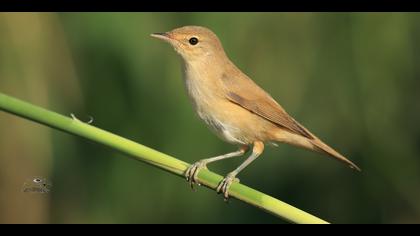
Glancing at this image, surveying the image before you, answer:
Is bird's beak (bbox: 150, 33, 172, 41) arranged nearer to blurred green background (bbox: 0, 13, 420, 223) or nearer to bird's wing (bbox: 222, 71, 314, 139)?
blurred green background (bbox: 0, 13, 420, 223)

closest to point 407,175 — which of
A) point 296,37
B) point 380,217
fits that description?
point 380,217

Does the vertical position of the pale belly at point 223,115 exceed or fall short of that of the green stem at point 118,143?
it exceeds it

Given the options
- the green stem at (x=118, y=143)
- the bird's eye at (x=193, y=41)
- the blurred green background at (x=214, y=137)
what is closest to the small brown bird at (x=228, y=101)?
the bird's eye at (x=193, y=41)

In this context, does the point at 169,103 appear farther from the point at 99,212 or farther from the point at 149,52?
the point at 99,212

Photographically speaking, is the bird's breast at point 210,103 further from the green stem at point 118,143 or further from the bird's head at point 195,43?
the green stem at point 118,143

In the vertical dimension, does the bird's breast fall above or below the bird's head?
below

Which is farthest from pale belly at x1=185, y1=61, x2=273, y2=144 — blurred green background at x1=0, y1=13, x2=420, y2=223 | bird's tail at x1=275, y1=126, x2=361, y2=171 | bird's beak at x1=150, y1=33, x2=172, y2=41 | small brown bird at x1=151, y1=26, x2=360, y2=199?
blurred green background at x1=0, y1=13, x2=420, y2=223

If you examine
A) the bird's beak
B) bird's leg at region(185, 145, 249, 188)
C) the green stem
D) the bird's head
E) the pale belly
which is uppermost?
the bird's head
